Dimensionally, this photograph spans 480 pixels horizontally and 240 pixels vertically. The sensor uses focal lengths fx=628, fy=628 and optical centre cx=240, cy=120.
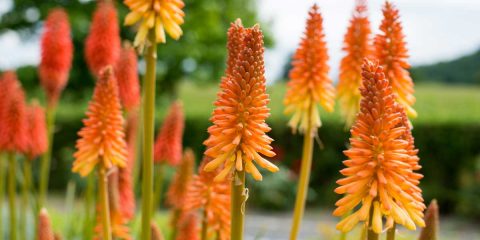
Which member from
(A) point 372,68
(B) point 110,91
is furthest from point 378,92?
(B) point 110,91

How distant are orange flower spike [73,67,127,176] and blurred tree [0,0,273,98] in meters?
19.9

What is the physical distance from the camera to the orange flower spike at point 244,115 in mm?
1929

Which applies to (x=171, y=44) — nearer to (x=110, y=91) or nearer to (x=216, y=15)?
(x=216, y=15)

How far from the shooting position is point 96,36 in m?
4.79

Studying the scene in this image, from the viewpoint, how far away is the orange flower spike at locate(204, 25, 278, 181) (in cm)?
193

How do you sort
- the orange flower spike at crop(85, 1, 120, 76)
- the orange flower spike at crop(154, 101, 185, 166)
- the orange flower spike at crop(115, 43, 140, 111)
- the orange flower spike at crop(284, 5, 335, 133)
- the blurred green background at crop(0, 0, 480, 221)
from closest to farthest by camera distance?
the orange flower spike at crop(284, 5, 335, 133)
the orange flower spike at crop(115, 43, 140, 111)
the orange flower spike at crop(154, 101, 185, 166)
the orange flower spike at crop(85, 1, 120, 76)
the blurred green background at crop(0, 0, 480, 221)

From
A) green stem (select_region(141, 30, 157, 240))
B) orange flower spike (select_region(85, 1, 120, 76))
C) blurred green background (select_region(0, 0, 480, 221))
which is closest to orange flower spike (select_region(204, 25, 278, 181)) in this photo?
green stem (select_region(141, 30, 157, 240))

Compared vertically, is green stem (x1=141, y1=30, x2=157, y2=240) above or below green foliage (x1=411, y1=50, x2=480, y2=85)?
below

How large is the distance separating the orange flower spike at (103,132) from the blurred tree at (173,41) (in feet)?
65.4

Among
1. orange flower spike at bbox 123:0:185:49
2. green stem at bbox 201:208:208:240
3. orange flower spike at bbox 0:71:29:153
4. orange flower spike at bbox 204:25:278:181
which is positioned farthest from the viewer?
orange flower spike at bbox 0:71:29:153

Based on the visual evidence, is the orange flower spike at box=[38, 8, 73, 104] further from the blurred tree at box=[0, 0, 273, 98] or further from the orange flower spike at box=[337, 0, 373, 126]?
the blurred tree at box=[0, 0, 273, 98]

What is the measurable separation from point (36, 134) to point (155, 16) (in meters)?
2.39

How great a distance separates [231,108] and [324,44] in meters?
1.28

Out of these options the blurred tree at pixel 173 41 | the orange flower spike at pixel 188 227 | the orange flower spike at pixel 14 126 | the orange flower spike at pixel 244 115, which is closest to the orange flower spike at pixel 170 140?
the orange flower spike at pixel 14 126
